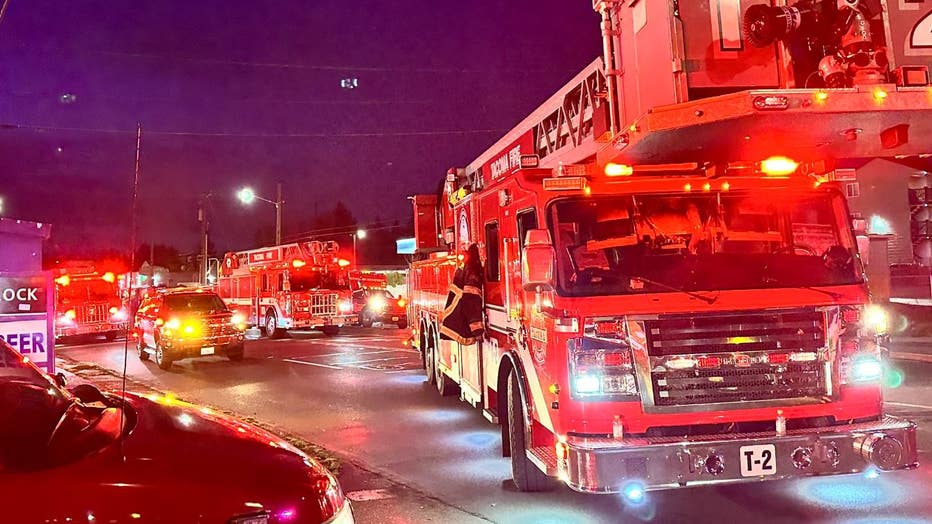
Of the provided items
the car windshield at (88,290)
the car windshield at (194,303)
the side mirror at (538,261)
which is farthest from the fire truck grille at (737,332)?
the car windshield at (88,290)

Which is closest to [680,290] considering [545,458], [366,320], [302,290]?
[545,458]

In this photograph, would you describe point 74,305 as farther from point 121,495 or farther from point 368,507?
point 121,495

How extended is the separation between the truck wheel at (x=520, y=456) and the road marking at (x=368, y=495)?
1.08 meters

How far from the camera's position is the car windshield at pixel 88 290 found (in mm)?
25750

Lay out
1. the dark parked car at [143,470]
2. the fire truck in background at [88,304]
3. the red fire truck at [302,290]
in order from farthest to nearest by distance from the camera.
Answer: the fire truck in background at [88,304], the red fire truck at [302,290], the dark parked car at [143,470]

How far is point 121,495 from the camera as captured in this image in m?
2.54

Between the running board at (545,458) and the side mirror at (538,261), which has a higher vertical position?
the side mirror at (538,261)

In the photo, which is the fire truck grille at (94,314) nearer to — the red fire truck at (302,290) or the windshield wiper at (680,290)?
the red fire truck at (302,290)

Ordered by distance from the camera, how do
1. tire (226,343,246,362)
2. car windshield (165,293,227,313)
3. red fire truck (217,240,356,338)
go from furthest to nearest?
red fire truck (217,240,356,338), tire (226,343,246,362), car windshield (165,293,227,313)

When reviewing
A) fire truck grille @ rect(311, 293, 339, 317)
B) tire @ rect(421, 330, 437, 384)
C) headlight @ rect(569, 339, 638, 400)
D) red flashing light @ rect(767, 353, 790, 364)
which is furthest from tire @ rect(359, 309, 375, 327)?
red flashing light @ rect(767, 353, 790, 364)

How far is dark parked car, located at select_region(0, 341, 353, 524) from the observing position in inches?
98.0

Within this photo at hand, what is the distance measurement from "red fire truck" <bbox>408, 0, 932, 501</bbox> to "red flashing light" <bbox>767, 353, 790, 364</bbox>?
0.02 meters

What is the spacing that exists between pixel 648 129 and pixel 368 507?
361 cm

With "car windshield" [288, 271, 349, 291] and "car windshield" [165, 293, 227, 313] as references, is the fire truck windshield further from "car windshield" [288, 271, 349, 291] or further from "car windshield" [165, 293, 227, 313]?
"car windshield" [288, 271, 349, 291]
